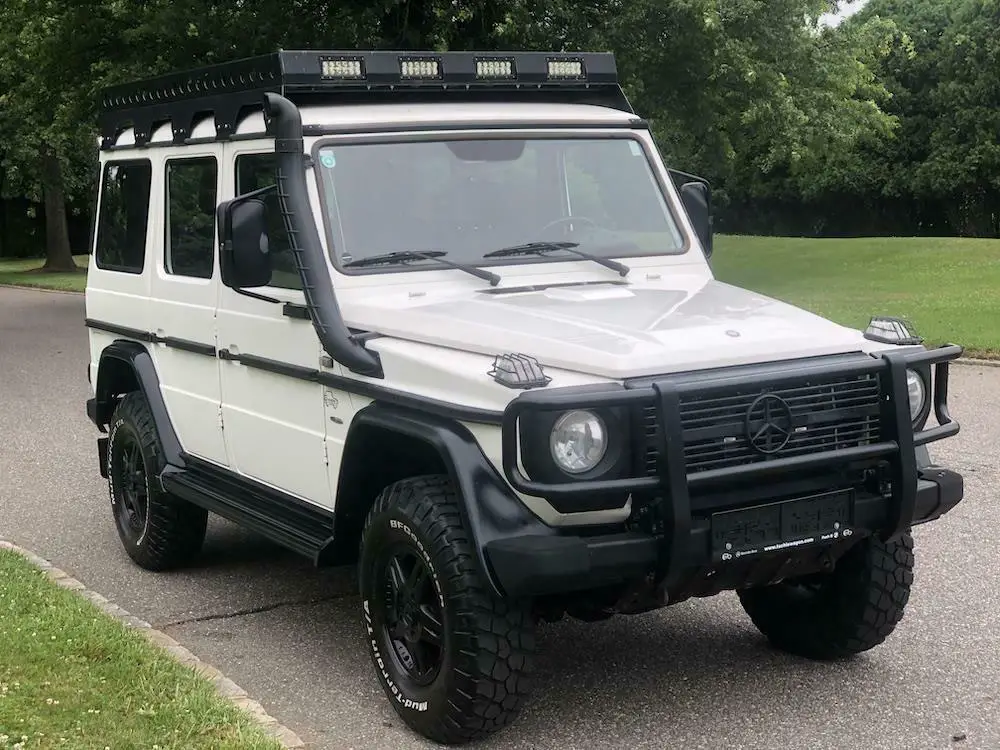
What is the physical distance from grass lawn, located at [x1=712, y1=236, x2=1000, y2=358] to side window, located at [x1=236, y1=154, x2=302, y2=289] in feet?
36.9

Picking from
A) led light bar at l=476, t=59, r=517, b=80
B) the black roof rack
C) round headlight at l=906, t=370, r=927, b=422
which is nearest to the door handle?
the black roof rack

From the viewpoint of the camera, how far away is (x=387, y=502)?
4641 millimetres

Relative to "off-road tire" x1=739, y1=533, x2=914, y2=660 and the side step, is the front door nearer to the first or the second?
the side step

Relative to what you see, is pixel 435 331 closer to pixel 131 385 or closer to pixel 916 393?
pixel 916 393

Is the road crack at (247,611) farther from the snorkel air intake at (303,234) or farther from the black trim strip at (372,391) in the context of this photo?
the snorkel air intake at (303,234)

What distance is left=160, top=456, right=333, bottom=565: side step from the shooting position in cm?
524

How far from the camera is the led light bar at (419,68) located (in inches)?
225

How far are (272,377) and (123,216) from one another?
2.04 meters

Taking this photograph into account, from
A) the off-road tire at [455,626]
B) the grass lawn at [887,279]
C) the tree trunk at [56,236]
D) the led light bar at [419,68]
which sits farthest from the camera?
the tree trunk at [56,236]

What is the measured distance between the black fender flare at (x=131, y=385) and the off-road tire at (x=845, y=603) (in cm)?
290

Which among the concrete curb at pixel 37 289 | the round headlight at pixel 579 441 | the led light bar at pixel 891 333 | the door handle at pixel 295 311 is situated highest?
the door handle at pixel 295 311

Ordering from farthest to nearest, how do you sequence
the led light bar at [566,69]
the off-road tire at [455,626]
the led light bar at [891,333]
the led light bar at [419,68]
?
the led light bar at [566,69] < the led light bar at [419,68] < the led light bar at [891,333] < the off-road tire at [455,626]

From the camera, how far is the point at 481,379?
4.34 meters

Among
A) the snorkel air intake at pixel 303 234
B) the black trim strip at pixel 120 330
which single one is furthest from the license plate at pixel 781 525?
the black trim strip at pixel 120 330
